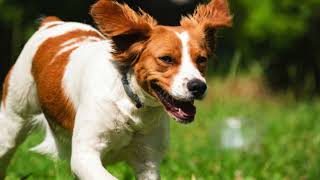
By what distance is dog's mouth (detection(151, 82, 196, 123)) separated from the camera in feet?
17.4

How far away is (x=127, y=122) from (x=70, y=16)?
27.8 feet

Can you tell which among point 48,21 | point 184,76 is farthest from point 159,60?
point 48,21

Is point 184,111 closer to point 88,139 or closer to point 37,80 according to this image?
point 88,139

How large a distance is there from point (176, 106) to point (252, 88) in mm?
8778

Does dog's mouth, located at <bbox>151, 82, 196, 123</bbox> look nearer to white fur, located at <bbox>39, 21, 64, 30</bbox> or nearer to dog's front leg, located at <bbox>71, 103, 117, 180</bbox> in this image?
dog's front leg, located at <bbox>71, 103, 117, 180</bbox>

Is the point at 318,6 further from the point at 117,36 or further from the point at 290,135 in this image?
the point at 117,36

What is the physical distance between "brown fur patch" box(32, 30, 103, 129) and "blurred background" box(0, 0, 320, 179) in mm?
1252

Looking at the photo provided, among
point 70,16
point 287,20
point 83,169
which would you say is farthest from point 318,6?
point 83,169

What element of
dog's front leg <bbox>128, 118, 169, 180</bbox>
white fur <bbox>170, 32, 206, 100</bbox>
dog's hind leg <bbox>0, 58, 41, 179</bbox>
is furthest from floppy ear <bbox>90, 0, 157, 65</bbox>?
dog's hind leg <bbox>0, 58, 41, 179</bbox>

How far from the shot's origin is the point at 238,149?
8.62 meters

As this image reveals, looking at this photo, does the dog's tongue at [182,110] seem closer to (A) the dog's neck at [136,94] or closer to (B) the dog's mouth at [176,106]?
(B) the dog's mouth at [176,106]

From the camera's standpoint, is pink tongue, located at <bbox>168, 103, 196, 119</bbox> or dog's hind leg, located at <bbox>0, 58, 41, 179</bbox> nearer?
pink tongue, located at <bbox>168, 103, 196, 119</bbox>

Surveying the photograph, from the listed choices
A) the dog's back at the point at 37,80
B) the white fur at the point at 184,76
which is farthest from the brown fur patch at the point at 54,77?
the white fur at the point at 184,76

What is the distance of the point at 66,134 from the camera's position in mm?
6277
